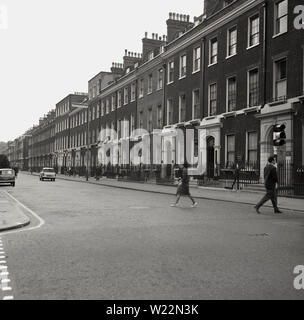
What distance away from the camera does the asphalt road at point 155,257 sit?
5133 millimetres

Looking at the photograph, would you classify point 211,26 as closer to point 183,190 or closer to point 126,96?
point 183,190

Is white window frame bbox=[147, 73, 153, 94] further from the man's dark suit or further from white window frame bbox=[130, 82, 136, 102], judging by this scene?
the man's dark suit

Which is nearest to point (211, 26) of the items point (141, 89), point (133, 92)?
point (141, 89)

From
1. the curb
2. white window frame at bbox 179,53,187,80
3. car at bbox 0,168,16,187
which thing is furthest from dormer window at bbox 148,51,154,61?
the curb

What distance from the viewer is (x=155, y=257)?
7059 millimetres

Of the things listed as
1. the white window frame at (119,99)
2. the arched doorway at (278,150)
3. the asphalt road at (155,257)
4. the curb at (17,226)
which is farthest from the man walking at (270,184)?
the white window frame at (119,99)

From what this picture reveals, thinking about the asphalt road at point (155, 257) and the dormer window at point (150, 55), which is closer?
the asphalt road at point (155, 257)

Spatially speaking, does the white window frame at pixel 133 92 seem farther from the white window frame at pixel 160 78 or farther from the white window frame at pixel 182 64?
the white window frame at pixel 182 64

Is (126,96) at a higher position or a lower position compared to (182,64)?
lower

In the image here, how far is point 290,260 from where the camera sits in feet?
22.4

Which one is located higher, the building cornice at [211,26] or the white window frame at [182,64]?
the building cornice at [211,26]

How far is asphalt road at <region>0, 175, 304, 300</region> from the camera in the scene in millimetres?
5133

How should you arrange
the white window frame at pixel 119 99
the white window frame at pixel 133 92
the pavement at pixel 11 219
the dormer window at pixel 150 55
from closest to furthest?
the pavement at pixel 11 219 < the dormer window at pixel 150 55 < the white window frame at pixel 133 92 < the white window frame at pixel 119 99
